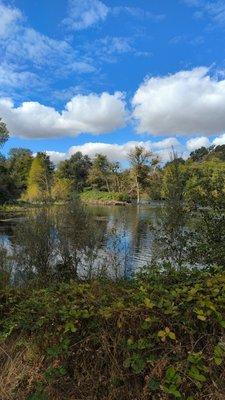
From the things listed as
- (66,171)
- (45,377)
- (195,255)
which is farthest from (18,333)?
(66,171)

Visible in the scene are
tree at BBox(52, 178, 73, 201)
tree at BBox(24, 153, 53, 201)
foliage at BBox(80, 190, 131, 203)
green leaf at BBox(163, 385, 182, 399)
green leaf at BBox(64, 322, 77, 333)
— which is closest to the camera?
green leaf at BBox(163, 385, 182, 399)

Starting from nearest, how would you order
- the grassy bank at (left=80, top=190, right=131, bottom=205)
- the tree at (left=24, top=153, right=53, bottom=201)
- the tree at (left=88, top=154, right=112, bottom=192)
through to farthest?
1. the tree at (left=24, top=153, right=53, bottom=201)
2. the grassy bank at (left=80, top=190, right=131, bottom=205)
3. the tree at (left=88, top=154, right=112, bottom=192)

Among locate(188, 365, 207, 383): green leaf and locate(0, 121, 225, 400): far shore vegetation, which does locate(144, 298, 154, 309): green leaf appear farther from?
locate(188, 365, 207, 383): green leaf

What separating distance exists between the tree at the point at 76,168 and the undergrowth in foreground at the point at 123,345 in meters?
104

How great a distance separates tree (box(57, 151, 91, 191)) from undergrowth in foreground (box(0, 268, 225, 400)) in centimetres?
10393

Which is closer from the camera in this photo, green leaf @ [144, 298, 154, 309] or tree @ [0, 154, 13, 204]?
green leaf @ [144, 298, 154, 309]

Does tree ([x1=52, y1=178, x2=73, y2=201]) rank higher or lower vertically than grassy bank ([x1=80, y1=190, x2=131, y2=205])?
higher

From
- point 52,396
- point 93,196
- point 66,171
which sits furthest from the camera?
point 66,171

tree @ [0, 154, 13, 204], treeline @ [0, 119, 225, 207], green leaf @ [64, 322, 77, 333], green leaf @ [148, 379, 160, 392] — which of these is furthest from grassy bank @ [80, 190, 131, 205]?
green leaf @ [148, 379, 160, 392]

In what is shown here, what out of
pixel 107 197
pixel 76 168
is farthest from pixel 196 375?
pixel 76 168

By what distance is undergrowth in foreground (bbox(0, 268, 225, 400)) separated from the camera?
8.76ft

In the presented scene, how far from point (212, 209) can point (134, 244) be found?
11849 millimetres

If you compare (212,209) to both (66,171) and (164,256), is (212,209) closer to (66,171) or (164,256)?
(164,256)

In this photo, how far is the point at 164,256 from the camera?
945 centimetres
